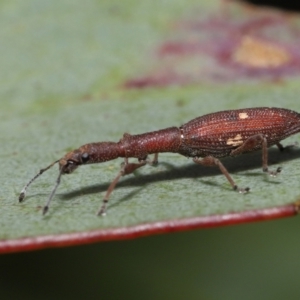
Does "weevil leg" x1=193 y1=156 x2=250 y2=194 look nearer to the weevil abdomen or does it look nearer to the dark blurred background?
the weevil abdomen

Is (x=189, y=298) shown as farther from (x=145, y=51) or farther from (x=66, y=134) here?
(x=145, y=51)

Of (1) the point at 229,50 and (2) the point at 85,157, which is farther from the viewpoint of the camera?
(1) the point at 229,50

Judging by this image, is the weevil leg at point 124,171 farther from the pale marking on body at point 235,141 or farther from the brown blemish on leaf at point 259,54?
the brown blemish on leaf at point 259,54

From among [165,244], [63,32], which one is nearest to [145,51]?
[63,32]

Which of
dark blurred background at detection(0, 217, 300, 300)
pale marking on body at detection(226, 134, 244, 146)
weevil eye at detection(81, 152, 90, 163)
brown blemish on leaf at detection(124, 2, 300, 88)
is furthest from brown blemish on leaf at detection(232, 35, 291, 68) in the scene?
weevil eye at detection(81, 152, 90, 163)

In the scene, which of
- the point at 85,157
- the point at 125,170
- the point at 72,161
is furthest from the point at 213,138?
the point at 72,161

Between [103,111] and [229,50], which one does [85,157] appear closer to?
[103,111]

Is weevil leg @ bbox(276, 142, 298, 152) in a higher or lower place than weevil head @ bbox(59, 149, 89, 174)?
lower

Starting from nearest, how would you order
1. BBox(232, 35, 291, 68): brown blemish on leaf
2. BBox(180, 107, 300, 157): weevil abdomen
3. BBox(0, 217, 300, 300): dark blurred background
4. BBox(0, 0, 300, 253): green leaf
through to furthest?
1. BBox(0, 0, 300, 253): green leaf
2. BBox(180, 107, 300, 157): weevil abdomen
3. BBox(0, 217, 300, 300): dark blurred background
4. BBox(232, 35, 291, 68): brown blemish on leaf
